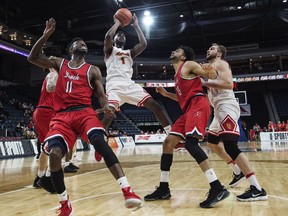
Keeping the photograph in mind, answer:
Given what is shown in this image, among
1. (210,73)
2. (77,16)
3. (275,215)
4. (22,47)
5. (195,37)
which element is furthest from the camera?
(195,37)

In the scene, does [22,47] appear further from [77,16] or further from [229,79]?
[229,79]

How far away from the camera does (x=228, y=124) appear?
363 centimetres

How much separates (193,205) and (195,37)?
2735 centimetres

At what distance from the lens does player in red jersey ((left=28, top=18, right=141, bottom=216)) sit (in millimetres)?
2645

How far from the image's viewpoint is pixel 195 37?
2889 centimetres

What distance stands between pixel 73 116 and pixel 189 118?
4.36 feet

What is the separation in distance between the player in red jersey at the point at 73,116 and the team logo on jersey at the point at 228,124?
1548 millimetres

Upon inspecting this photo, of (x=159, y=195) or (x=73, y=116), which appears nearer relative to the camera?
(x=73, y=116)

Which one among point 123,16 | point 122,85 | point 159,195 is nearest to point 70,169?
point 122,85

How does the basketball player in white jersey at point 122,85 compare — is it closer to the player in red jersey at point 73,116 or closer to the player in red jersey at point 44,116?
the player in red jersey at point 44,116

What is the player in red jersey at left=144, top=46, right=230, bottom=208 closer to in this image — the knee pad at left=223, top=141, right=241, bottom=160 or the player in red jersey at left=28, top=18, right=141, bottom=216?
the knee pad at left=223, top=141, right=241, bottom=160

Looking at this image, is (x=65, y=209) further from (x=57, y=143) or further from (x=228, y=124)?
(x=228, y=124)

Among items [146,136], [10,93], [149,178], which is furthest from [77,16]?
[149,178]

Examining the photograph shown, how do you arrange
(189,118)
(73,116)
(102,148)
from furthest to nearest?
(189,118)
(73,116)
(102,148)
